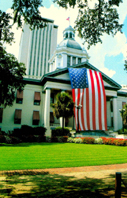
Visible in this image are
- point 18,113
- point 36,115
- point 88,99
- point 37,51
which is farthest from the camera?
point 37,51

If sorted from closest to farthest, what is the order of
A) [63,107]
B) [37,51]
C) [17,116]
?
[63,107], [17,116], [37,51]

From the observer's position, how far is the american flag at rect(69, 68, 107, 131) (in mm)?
30375

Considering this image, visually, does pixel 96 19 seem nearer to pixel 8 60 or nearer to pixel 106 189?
pixel 106 189

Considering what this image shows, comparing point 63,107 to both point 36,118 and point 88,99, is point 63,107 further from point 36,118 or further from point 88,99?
point 36,118

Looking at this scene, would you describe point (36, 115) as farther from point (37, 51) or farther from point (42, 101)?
point (37, 51)

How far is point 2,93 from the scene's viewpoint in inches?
979

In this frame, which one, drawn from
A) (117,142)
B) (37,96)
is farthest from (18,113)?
(117,142)

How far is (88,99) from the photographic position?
1221 inches

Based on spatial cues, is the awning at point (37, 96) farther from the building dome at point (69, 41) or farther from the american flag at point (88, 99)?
the building dome at point (69, 41)

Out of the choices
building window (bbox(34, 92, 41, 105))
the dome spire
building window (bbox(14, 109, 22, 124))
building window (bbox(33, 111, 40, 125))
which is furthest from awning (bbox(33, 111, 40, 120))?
the dome spire

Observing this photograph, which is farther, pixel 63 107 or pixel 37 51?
pixel 37 51

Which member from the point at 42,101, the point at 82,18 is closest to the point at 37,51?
the point at 42,101

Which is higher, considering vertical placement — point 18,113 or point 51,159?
point 18,113

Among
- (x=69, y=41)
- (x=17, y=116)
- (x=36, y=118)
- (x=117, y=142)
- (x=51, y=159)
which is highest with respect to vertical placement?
(x=69, y=41)
